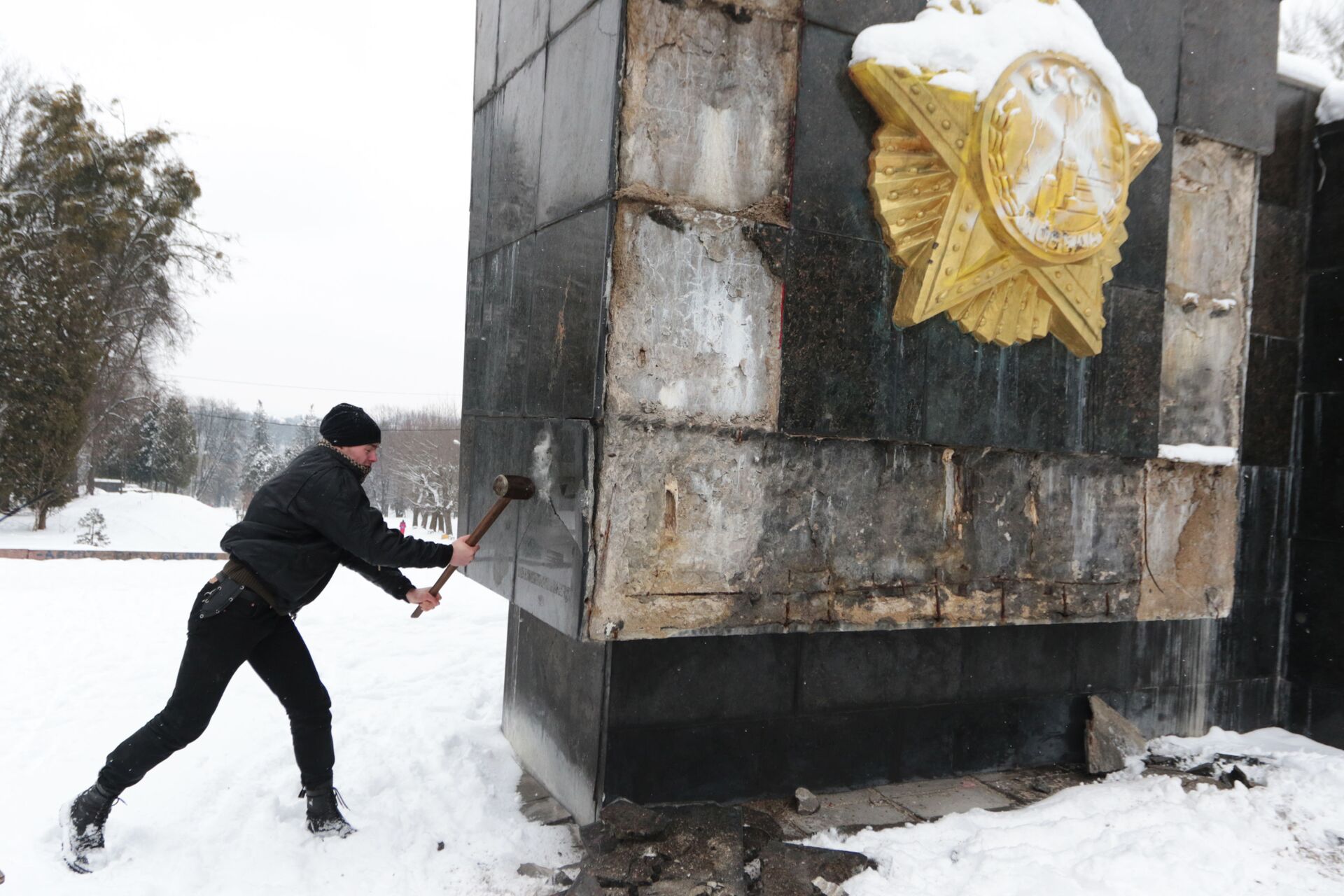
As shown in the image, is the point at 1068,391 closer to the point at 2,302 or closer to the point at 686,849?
the point at 686,849

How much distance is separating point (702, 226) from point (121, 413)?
25.0 metres

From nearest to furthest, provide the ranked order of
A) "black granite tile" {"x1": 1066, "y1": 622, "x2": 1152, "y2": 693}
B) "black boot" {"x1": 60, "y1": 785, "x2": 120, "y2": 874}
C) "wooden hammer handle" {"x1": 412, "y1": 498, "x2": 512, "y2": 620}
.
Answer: "black boot" {"x1": 60, "y1": 785, "x2": 120, "y2": 874}
"wooden hammer handle" {"x1": 412, "y1": 498, "x2": 512, "y2": 620}
"black granite tile" {"x1": 1066, "y1": 622, "x2": 1152, "y2": 693}

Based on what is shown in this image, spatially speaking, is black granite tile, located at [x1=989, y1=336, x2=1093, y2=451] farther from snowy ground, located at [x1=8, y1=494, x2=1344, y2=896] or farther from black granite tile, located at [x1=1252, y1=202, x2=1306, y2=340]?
black granite tile, located at [x1=1252, y1=202, x2=1306, y2=340]

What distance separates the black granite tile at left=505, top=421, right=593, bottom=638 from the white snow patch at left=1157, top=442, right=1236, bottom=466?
9.81ft

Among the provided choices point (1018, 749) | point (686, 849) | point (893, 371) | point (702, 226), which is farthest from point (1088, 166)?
point (686, 849)

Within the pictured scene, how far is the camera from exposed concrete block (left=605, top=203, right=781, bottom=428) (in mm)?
3400

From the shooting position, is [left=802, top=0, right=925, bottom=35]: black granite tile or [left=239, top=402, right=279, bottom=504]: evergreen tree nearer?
[left=802, top=0, right=925, bottom=35]: black granite tile

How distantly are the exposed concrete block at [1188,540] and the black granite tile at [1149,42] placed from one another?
1800 mm

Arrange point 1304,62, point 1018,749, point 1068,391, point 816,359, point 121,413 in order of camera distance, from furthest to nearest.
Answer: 1. point 121,413
2. point 1304,62
3. point 1018,749
4. point 1068,391
5. point 816,359

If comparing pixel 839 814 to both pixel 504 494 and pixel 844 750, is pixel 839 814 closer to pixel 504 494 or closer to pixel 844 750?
pixel 844 750

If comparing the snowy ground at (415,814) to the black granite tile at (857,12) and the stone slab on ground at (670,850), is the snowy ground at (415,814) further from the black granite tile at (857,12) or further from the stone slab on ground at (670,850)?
the black granite tile at (857,12)

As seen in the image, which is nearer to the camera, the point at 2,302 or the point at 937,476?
the point at 937,476

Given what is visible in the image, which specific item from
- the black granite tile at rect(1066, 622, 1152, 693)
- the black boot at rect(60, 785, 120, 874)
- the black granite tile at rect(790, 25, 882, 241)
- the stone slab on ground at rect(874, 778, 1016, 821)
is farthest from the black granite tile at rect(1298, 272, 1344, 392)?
the black boot at rect(60, 785, 120, 874)

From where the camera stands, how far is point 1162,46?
449 centimetres
